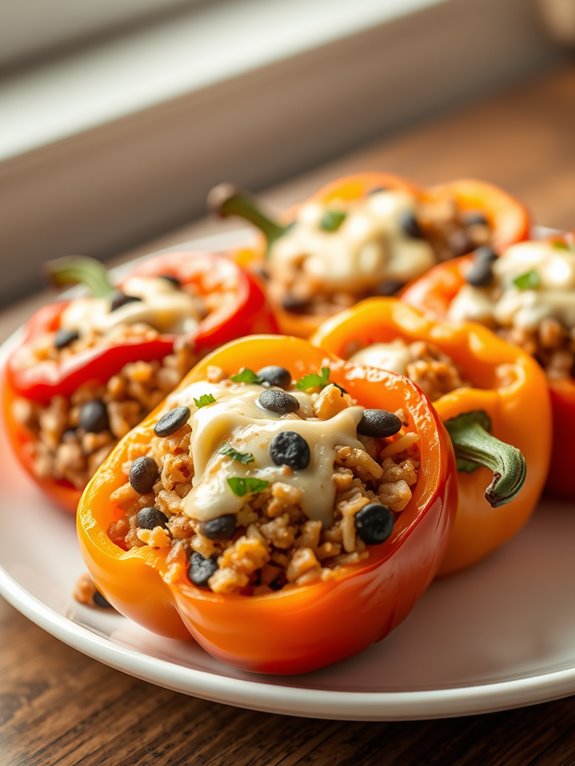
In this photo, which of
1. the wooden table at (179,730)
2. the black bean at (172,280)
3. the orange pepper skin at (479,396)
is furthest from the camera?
the black bean at (172,280)

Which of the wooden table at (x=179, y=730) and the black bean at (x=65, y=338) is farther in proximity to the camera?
the black bean at (x=65, y=338)

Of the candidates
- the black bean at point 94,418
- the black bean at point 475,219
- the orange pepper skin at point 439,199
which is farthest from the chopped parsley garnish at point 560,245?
the black bean at point 94,418

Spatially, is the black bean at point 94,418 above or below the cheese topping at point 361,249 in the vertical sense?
above

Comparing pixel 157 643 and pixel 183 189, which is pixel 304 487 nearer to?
pixel 157 643

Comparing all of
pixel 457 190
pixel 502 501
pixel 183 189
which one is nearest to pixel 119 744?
pixel 502 501

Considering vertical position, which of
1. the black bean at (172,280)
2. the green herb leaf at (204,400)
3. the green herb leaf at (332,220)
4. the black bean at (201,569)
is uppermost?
the green herb leaf at (204,400)

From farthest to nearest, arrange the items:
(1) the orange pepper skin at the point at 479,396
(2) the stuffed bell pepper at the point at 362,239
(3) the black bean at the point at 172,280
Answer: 1. (2) the stuffed bell pepper at the point at 362,239
2. (3) the black bean at the point at 172,280
3. (1) the orange pepper skin at the point at 479,396

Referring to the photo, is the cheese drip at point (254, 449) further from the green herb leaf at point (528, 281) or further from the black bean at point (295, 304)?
the black bean at point (295, 304)
